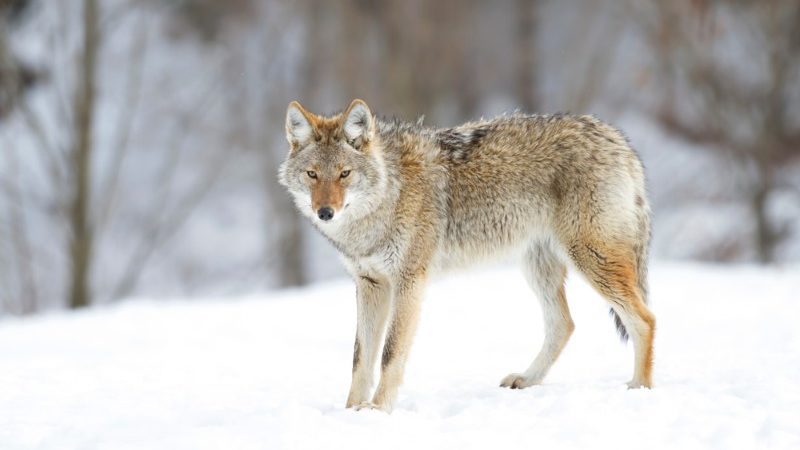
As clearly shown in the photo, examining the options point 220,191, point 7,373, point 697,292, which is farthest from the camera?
point 220,191

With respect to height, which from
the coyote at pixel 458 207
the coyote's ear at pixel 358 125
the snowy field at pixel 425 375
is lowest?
the snowy field at pixel 425 375

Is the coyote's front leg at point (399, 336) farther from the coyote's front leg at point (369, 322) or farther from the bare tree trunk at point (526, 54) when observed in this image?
the bare tree trunk at point (526, 54)

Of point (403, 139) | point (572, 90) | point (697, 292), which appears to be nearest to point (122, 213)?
point (572, 90)

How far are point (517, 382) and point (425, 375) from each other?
3.51ft

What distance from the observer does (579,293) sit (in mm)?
11555

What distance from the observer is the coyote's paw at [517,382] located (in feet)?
20.7

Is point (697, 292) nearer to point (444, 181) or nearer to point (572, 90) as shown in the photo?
point (444, 181)

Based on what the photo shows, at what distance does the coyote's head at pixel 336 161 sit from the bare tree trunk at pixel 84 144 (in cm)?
911

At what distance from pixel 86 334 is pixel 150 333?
65cm

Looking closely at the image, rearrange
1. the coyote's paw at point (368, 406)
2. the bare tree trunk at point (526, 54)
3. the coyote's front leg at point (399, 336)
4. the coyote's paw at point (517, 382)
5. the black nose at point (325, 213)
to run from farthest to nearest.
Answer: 1. the bare tree trunk at point (526, 54)
2. the coyote's paw at point (517, 382)
3. the coyote's front leg at point (399, 336)
4. the coyote's paw at point (368, 406)
5. the black nose at point (325, 213)

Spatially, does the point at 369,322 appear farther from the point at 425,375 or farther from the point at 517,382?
the point at 425,375

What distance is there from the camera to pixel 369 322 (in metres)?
6.08

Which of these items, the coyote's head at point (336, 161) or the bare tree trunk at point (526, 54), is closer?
the coyote's head at point (336, 161)

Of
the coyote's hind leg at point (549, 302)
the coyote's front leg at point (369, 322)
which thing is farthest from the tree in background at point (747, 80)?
the coyote's front leg at point (369, 322)
